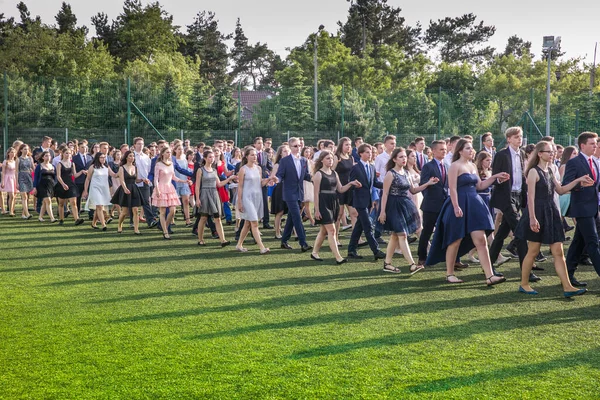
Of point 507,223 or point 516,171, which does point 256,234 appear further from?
point 516,171

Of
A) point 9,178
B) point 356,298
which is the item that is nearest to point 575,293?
point 356,298

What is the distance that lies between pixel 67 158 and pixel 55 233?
2.81 metres

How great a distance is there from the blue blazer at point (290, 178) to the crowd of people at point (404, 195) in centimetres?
2

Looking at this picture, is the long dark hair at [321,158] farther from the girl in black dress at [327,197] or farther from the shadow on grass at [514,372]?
the shadow on grass at [514,372]

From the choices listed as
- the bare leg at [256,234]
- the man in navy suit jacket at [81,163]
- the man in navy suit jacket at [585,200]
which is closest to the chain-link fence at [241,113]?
the man in navy suit jacket at [81,163]

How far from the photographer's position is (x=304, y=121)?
30484mm

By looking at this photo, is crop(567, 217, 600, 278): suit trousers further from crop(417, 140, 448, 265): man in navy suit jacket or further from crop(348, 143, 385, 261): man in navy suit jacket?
crop(348, 143, 385, 261): man in navy suit jacket

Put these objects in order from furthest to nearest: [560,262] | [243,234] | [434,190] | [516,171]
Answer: [243,234], [434,190], [516,171], [560,262]

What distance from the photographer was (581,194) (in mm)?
9008

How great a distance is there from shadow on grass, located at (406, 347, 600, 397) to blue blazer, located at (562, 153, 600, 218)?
3062 mm

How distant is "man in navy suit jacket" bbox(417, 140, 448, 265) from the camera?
1086 centimetres

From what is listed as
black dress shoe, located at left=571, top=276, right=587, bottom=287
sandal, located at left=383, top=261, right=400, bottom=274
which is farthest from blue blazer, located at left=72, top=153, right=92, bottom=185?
black dress shoe, located at left=571, top=276, right=587, bottom=287

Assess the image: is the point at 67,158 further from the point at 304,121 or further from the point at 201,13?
the point at 201,13

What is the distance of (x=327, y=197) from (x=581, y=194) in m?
4.01
